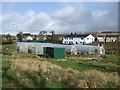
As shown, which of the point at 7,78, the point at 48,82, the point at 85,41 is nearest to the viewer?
the point at 48,82

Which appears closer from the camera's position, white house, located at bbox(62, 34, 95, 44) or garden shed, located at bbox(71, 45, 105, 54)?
garden shed, located at bbox(71, 45, 105, 54)

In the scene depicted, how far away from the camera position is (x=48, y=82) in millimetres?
9125

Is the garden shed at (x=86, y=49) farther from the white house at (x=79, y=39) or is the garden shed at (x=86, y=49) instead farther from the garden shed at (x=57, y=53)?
the white house at (x=79, y=39)

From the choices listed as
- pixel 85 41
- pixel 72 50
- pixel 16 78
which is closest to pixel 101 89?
pixel 16 78

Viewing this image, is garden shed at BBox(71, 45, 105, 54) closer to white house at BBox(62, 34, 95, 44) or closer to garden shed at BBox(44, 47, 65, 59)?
garden shed at BBox(44, 47, 65, 59)

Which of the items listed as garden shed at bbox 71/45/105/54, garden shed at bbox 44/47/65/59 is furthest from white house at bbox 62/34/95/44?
garden shed at bbox 44/47/65/59

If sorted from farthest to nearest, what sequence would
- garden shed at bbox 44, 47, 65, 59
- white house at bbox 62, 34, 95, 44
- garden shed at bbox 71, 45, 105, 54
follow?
white house at bbox 62, 34, 95, 44
garden shed at bbox 71, 45, 105, 54
garden shed at bbox 44, 47, 65, 59

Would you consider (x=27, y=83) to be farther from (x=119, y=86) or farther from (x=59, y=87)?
(x=119, y=86)

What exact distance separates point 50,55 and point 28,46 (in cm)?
947

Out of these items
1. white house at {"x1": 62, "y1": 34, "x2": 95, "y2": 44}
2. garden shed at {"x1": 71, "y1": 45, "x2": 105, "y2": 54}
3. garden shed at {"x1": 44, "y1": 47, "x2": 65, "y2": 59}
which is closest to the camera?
garden shed at {"x1": 44, "y1": 47, "x2": 65, "y2": 59}

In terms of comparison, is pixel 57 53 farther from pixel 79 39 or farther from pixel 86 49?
pixel 79 39

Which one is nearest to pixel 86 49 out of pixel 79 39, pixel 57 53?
pixel 57 53

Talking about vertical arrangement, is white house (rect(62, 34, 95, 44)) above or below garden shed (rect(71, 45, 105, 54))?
above

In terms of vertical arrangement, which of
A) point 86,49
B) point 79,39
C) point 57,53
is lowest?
point 57,53
